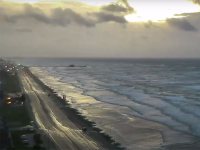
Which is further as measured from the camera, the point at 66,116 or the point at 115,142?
the point at 66,116

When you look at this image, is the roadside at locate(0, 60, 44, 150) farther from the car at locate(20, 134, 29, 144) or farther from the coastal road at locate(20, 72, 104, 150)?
the coastal road at locate(20, 72, 104, 150)

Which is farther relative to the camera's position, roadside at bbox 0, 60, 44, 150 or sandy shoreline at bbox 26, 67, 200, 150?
sandy shoreline at bbox 26, 67, 200, 150

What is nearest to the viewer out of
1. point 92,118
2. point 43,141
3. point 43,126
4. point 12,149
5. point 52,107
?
point 12,149

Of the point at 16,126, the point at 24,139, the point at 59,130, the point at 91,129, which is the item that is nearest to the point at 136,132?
the point at 91,129

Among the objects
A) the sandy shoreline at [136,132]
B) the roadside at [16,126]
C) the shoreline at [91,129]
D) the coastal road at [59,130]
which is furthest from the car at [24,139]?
the sandy shoreline at [136,132]

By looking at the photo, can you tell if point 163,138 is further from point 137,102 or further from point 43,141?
point 137,102

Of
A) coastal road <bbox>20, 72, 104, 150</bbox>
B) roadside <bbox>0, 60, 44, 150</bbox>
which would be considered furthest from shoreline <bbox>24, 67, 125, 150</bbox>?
roadside <bbox>0, 60, 44, 150</bbox>

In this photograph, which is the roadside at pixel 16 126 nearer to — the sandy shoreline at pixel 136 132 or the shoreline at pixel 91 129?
the shoreline at pixel 91 129

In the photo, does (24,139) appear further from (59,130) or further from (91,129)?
(91,129)

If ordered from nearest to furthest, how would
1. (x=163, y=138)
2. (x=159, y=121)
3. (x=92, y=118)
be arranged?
(x=163, y=138)
(x=159, y=121)
(x=92, y=118)

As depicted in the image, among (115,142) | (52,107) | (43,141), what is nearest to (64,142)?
(43,141)
